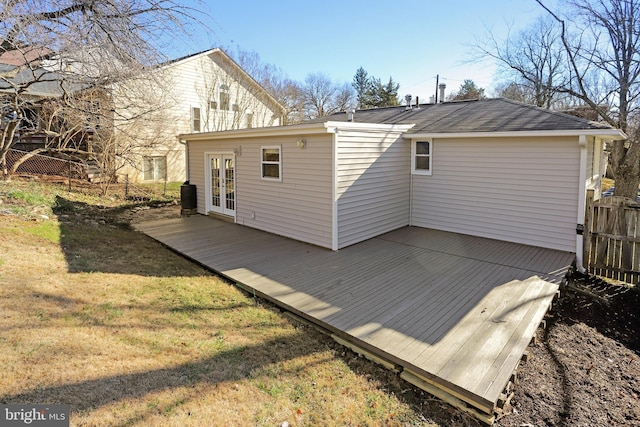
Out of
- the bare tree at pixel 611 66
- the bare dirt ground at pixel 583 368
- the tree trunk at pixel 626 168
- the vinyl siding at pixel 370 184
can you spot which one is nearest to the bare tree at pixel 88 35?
the vinyl siding at pixel 370 184

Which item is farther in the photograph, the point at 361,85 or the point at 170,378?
the point at 361,85

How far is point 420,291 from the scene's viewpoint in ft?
16.4

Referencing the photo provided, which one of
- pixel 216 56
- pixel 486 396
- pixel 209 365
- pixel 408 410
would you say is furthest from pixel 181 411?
pixel 216 56

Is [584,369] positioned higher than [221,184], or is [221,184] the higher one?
[221,184]

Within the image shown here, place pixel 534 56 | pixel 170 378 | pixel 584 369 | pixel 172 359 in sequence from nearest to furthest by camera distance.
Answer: pixel 170 378, pixel 172 359, pixel 584 369, pixel 534 56

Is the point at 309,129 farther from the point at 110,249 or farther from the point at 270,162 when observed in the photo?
the point at 110,249

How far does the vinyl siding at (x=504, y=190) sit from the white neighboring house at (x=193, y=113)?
1108 centimetres

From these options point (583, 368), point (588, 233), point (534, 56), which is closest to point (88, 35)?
point (583, 368)

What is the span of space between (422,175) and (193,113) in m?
13.7

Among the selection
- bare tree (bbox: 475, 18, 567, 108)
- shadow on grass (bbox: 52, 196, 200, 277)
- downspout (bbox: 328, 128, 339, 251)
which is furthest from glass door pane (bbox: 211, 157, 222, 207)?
bare tree (bbox: 475, 18, 567, 108)

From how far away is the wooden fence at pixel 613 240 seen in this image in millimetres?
6000

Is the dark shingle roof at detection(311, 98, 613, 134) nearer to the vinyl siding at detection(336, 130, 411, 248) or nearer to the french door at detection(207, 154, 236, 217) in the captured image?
the vinyl siding at detection(336, 130, 411, 248)

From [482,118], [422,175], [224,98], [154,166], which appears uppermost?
[224,98]

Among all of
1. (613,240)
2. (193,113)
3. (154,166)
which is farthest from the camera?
(193,113)
